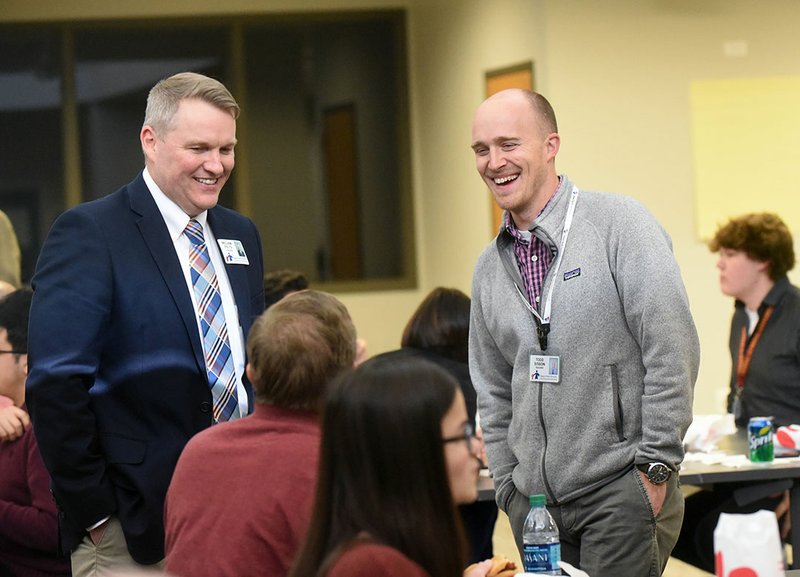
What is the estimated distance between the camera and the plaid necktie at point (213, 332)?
9.86ft

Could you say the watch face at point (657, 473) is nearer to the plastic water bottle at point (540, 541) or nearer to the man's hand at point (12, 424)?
the plastic water bottle at point (540, 541)

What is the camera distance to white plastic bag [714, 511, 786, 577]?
243 cm

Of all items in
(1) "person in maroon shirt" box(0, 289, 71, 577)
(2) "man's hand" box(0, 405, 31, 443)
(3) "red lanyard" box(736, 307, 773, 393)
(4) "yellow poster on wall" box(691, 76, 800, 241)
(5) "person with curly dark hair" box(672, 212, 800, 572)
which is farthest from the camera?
(4) "yellow poster on wall" box(691, 76, 800, 241)

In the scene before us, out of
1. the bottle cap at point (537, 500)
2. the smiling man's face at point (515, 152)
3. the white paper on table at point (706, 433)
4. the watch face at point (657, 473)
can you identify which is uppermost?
the smiling man's face at point (515, 152)

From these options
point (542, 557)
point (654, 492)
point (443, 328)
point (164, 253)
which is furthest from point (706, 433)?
point (164, 253)

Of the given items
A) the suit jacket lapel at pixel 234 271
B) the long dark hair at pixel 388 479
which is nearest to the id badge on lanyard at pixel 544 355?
the suit jacket lapel at pixel 234 271

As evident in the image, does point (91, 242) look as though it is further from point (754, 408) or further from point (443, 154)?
point (443, 154)

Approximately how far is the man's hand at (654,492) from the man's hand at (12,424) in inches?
70.5

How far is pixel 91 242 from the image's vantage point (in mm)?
2918

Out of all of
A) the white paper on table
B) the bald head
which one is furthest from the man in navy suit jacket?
the white paper on table

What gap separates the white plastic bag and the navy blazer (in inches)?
48.3

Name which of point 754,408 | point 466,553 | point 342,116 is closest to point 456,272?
point 342,116

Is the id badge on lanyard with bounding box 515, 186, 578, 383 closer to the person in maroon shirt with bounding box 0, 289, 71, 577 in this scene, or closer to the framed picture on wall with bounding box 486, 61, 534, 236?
the person in maroon shirt with bounding box 0, 289, 71, 577

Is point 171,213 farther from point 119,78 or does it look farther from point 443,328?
point 119,78
